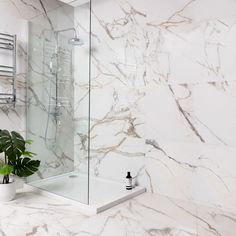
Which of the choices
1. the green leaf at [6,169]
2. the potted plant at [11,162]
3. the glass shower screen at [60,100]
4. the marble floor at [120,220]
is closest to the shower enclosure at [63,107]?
the glass shower screen at [60,100]

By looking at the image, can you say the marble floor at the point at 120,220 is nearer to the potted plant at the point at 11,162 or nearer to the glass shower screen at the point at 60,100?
the potted plant at the point at 11,162

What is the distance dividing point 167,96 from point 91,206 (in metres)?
1.11

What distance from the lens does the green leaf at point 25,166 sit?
207 cm

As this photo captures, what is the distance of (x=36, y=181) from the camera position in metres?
2.36

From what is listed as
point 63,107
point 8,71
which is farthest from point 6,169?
point 8,71

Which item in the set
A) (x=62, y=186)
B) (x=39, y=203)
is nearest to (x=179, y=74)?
(x=62, y=186)

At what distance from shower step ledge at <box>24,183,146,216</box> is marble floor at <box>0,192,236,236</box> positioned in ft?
0.14

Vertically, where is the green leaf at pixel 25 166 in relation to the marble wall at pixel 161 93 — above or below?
below

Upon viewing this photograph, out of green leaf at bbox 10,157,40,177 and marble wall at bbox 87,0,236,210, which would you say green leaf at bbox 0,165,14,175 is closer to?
green leaf at bbox 10,157,40,177

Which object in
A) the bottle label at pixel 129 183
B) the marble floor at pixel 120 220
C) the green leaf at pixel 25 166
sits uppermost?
the green leaf at pixel 25 166

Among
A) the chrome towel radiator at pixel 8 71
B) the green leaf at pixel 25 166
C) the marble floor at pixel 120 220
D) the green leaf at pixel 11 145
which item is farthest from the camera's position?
the chrome towel radiator at pixel 8 71

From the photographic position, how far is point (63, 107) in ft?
7.18

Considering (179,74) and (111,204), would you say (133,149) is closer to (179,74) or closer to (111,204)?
(111,204)

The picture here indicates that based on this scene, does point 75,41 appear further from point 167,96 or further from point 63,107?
point 167,96
